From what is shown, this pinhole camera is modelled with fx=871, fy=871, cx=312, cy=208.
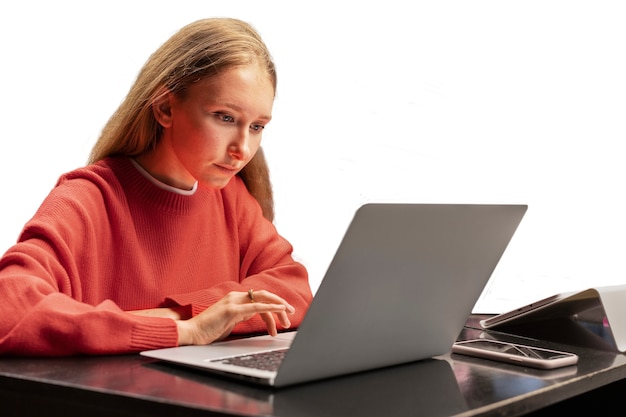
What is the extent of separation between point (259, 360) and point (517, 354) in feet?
1.16

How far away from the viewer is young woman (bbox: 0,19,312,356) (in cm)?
123

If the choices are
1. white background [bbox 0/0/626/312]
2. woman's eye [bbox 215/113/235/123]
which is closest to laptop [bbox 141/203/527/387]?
woman's eye [bbox 215/113/235/123]

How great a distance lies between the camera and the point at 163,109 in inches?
55.0

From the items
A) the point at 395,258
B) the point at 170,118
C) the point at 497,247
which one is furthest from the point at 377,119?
the point at 395,258

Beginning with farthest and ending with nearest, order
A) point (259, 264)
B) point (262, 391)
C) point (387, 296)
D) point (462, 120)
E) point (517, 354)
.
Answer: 1. point (462, 120)
2. point (259, 264)
3. point (517, 354)
4. point (387, 296)
5. point (262, 391)

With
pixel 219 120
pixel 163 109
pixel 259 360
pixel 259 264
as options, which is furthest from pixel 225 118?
pixel 259 360

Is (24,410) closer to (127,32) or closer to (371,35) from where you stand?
(127,32)

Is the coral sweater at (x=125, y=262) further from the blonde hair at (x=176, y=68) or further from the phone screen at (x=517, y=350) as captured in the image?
the phone screen at (x=517, y=350)

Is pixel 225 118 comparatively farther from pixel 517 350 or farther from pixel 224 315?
pixel 517 350

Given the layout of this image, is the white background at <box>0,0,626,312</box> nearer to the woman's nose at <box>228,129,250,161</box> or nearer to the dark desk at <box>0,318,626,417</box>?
the woman's nose at <box>228,129,250,161</box>

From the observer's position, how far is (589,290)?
1.28 metres

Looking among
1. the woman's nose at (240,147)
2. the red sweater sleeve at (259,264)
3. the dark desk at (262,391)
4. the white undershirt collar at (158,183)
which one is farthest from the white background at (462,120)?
the dark desk at (262,391)

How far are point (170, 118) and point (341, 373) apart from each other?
60 cm

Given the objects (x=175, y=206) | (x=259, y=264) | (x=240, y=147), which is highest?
(x=240, y=147)
